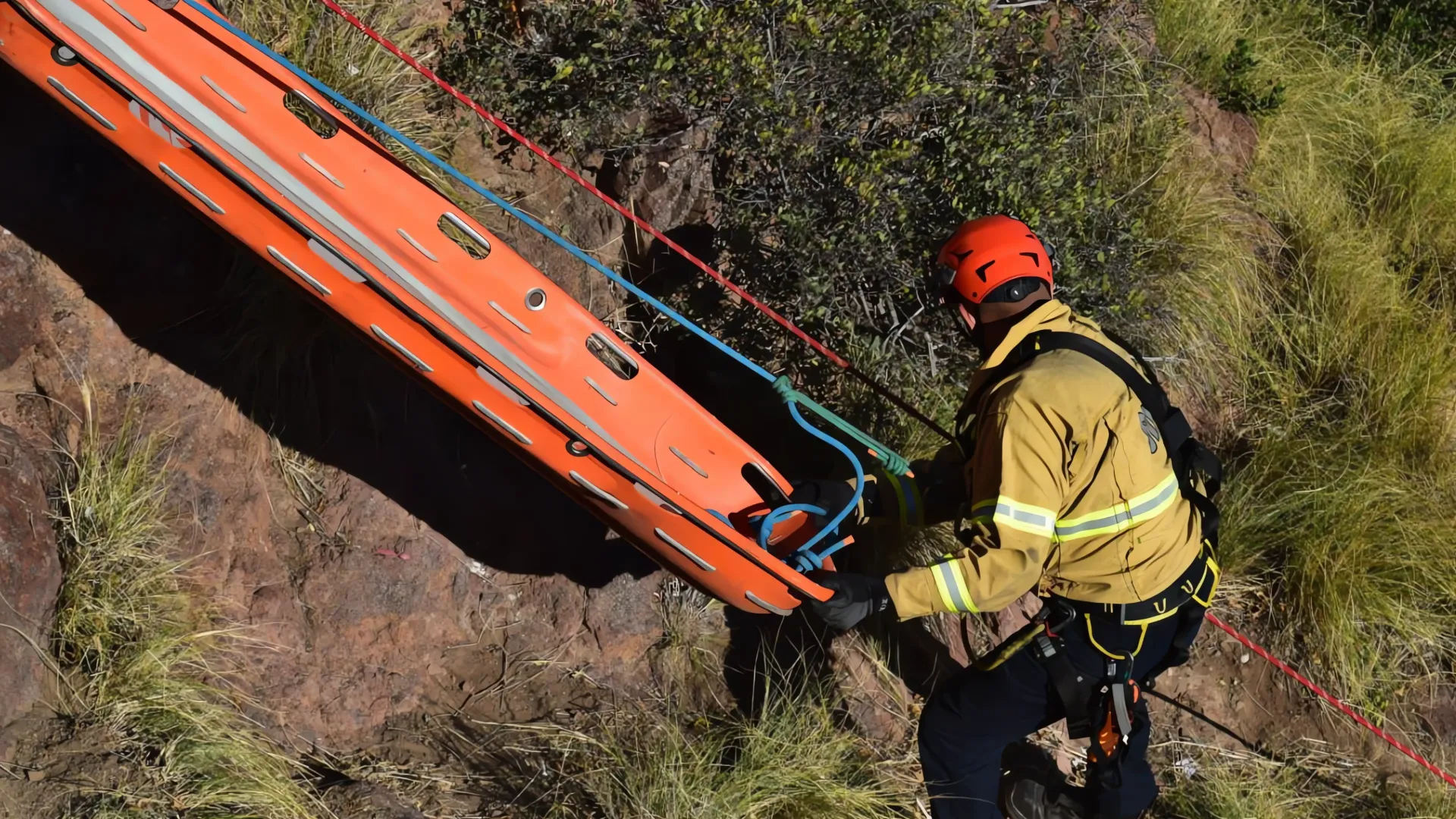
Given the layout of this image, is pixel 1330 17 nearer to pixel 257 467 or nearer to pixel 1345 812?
pixel 1345 812

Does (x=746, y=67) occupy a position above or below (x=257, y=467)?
above

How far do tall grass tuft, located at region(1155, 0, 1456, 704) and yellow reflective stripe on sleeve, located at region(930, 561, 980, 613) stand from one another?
221 centimetres

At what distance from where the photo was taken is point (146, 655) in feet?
11.7

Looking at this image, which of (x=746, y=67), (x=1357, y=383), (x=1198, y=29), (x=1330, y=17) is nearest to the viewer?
(x=746, y=67)

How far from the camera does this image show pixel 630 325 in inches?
183

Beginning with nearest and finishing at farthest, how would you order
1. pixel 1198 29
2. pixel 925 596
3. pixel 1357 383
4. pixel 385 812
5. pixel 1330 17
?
pixel 925 596 < pixel 385 812 < pixel 1357 383 < pixel 1198 29 < pixel 1330 17

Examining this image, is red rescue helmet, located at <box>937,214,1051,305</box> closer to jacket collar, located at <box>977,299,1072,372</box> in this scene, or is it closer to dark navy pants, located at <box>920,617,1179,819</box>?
jacket collar, located at <box>977,299,1072,372</box>

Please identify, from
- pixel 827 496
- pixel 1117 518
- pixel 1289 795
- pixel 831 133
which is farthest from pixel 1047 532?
pixel 1289 795

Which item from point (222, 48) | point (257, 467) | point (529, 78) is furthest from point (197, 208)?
point (529, 78)

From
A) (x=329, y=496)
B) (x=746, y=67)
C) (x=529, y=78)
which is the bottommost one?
(x=329, y=496)

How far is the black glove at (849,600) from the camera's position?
124 inches

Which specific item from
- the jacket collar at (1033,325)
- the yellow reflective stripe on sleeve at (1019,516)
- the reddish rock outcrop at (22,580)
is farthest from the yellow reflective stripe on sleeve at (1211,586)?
the reddish rock outcrop at (22,580)

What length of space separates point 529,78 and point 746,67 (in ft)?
3.15

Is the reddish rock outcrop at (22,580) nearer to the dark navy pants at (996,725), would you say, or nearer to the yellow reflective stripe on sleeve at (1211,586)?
the dark navy pants at (996,725)
